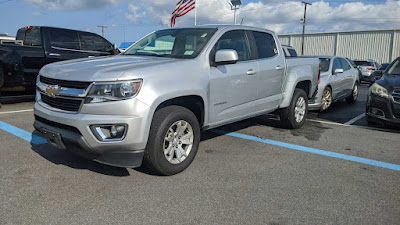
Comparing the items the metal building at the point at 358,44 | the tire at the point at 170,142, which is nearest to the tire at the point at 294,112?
the tire at the point at 170,142

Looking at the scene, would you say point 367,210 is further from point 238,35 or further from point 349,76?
point 349,76

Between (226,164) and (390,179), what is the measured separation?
75.1 inches

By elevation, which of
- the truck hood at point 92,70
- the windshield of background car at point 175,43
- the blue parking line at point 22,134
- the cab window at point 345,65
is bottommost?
the blue parking line at point 22,134

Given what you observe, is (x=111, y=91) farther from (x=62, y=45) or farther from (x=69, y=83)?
(x=62, y=45)

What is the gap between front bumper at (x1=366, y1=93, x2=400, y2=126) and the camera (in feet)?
19.5

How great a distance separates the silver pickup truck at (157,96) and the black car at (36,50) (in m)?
4.17

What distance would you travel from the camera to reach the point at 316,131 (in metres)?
6.11

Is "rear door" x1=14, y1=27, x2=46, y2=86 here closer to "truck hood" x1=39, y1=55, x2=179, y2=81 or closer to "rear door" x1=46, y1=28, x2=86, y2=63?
"rear door" x1=46, y1=28, x2=86, y2=63

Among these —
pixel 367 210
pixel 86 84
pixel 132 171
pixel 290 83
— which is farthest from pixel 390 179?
pixel 86 84

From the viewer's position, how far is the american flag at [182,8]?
1852 centimetres

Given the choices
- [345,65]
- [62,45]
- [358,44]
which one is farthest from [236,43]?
[358,44]

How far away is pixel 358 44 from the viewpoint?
3878 cm

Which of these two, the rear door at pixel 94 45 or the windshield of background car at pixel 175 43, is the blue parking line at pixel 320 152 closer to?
the windshield of background car at pixel 175 43

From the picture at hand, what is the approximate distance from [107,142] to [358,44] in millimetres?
41779
